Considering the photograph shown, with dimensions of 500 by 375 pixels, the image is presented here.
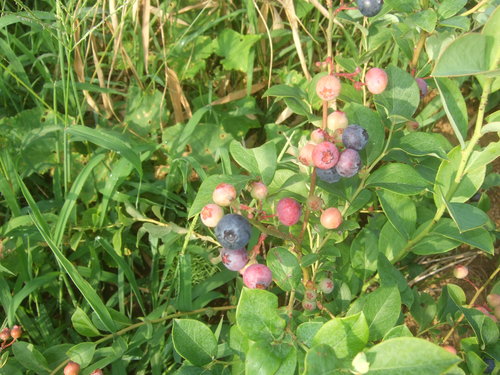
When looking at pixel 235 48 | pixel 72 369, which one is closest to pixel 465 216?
pixel 72 369

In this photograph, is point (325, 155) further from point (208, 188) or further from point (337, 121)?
point (208, 188)

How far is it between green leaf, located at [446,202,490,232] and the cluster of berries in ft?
1.28

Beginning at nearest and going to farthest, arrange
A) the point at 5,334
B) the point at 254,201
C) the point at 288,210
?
1. the point at 288,210
2. the point at 5,334
3. the point at 254,201

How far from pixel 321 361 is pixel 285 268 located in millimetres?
375

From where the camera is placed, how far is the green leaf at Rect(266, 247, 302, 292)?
1.16 meters

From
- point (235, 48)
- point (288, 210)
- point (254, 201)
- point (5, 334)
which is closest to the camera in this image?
point (288, 210)

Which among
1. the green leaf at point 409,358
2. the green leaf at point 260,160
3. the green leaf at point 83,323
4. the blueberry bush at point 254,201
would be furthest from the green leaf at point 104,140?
the green leaf at point 409,358

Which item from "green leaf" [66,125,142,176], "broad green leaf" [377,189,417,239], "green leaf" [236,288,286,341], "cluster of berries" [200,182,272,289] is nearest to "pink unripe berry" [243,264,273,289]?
"cluster of berries" [200,182,272,289]

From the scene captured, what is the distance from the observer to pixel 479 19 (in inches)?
57.8

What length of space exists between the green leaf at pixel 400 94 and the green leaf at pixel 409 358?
1.99 ft

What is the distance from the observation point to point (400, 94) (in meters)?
1.22

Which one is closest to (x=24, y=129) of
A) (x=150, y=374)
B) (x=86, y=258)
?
(x=86, y=258)

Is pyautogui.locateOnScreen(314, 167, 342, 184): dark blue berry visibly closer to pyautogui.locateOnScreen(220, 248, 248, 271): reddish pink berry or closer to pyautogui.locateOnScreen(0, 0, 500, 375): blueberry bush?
pyautogui.locateOnScreen(0, 0, 500, 375): blueberry bush

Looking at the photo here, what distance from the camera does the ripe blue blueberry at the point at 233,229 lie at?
950 millimetres
